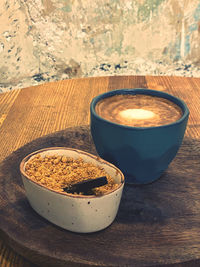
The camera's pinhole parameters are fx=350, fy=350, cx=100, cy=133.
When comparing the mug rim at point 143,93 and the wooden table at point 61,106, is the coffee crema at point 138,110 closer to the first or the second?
the mug rim at point 143,93

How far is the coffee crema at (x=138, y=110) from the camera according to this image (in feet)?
2.08

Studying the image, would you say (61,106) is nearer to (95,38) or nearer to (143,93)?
(143,93)

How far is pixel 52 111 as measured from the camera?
0.99 m

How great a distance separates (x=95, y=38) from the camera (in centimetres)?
157

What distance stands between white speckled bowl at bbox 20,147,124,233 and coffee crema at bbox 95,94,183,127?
5.1 inches

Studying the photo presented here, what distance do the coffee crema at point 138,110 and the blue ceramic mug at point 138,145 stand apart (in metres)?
0.03

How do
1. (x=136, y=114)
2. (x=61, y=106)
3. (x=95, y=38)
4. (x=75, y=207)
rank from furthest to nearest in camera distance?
1. (x=95, y=38)
2. (x=61, y=106)
3. (x=136, y=114)
4. (x=75, y=207)

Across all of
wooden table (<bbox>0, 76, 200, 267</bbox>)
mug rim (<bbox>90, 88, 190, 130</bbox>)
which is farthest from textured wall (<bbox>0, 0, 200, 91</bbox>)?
mug rim (<bbox>90, 88, 190, 130</bbox>)

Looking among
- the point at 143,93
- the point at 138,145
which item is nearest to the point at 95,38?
the point at 143,93

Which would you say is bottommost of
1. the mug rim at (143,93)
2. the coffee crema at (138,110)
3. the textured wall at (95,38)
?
the textured wall at (95,38)

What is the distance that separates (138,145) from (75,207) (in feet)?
0.51

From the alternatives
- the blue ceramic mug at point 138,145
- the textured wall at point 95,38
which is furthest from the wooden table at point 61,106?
the textured wall at point 95,38

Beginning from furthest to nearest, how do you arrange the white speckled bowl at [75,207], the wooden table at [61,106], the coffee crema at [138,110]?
the wooden table at [61,106] → the coffee crema at [138,110] → the white speckled bowl at [75,207]

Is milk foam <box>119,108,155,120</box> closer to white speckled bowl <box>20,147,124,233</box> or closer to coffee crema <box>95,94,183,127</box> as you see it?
coffee crema <box>95,94,183,127</box>
